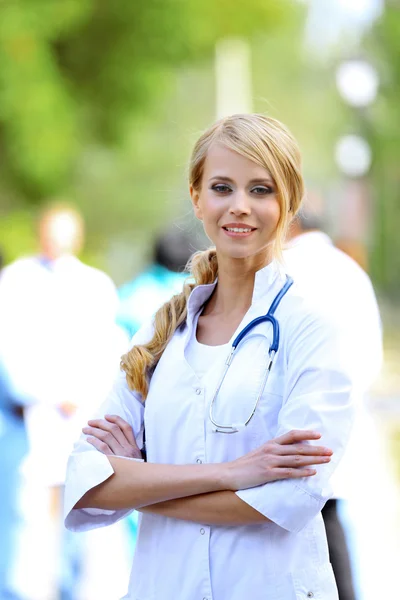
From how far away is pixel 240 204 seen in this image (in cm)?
199

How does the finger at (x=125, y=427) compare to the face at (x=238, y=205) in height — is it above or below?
below

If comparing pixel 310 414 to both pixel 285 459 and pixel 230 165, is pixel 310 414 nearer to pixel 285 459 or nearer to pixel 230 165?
pixel 285 459

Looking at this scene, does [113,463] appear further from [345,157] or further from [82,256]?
[345,157]

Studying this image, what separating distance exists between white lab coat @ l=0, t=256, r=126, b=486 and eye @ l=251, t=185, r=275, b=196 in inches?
92.7

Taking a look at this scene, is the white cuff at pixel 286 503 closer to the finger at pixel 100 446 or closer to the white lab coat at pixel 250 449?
the white lab coat at pixel 250 449

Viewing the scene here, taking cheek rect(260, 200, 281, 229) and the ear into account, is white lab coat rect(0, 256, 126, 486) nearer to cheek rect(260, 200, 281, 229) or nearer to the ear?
the ear

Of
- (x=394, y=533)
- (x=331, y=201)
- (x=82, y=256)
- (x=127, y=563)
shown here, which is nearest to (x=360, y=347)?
(x=127, y=563)

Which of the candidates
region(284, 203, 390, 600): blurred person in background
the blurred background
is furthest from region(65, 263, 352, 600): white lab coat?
the blurred background

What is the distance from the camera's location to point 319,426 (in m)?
1.86

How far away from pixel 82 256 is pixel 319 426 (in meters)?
14.2

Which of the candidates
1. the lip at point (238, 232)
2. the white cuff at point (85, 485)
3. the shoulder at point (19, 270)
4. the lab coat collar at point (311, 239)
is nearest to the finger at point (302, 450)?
the white cuff at point (85, 485)

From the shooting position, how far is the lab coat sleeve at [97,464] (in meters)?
2.01

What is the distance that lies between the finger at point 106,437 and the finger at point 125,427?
0.08 ft

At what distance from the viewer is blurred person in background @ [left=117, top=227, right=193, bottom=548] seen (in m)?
4.17
